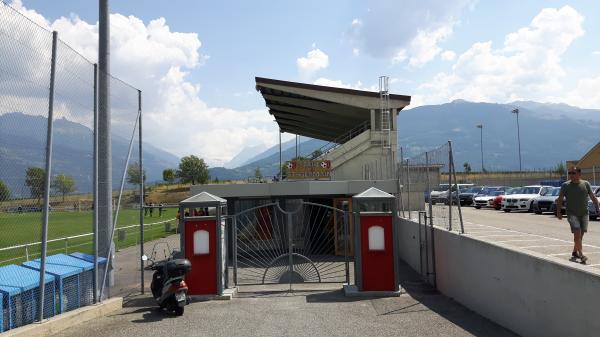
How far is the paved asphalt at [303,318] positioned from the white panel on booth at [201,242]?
1.09 metres

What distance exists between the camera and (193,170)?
11231 cm

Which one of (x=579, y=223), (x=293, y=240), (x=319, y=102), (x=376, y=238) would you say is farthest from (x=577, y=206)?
(x=319, y=102)

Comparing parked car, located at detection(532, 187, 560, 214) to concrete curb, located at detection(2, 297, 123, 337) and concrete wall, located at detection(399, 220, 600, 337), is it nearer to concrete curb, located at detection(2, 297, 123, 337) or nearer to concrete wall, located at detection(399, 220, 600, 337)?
concrete wall, located at detection(399, 220, 600, 337)

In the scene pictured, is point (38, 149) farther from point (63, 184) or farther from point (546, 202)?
point (546, 202)

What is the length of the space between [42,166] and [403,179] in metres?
12.7

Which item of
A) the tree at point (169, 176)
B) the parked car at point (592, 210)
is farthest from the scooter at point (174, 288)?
the tree at point (169, 176)

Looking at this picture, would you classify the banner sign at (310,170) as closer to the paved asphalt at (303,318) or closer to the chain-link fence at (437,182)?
the chain-link fence at (437,182)

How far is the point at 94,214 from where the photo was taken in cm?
848

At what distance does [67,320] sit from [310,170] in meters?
20.4

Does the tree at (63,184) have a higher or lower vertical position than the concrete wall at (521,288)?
higher

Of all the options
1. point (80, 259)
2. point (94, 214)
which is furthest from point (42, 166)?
point (80, 259)

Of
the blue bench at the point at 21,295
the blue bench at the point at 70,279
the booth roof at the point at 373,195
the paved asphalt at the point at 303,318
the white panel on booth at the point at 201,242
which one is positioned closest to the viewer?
the blue bench at the point at 21,295

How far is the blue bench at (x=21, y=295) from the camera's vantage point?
6520mm

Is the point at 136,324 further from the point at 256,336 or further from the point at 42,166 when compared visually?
the point at 42,166
